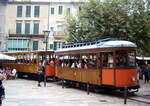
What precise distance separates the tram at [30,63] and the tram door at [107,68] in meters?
8.08

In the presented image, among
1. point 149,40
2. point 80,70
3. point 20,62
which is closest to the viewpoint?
point 80,70

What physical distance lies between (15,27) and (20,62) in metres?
13.5

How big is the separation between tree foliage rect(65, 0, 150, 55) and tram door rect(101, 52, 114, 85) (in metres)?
5.72

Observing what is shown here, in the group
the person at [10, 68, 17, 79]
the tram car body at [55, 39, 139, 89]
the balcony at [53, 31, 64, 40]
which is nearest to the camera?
the tram car body at [55, 39, 139, 89]

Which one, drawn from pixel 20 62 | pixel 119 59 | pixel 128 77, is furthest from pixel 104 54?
pixel 20 62

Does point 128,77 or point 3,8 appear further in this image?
point 3,8

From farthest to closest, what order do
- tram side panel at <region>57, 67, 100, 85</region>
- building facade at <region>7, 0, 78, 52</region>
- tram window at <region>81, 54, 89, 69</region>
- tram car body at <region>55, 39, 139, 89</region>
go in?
building facade at <region>7, 0, 78, 52</region> → tram window at <region>81, 54, 89, 69</region> → tram side panel at <region>57, 67, 100, 85</region> → tram car body at <region>55, 39, 139, 89</region>

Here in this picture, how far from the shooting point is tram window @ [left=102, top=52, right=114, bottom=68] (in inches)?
484

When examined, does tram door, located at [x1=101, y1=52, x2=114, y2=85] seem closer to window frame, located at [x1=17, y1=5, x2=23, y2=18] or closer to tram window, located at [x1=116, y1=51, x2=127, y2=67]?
tram window, located at [x1=116, y1=51, x2=127, y2=67]

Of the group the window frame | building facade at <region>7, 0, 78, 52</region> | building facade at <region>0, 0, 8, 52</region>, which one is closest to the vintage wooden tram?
building facade at <region>7, 0, 78, 52</region>

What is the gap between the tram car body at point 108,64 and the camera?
39.0 ft

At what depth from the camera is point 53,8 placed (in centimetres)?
3612

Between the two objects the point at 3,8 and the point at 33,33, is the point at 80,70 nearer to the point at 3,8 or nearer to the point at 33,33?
the point at 33,33

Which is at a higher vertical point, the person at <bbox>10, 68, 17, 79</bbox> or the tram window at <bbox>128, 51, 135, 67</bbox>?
the tram window at <bbox>128, 51, 135, 67</bbox>
